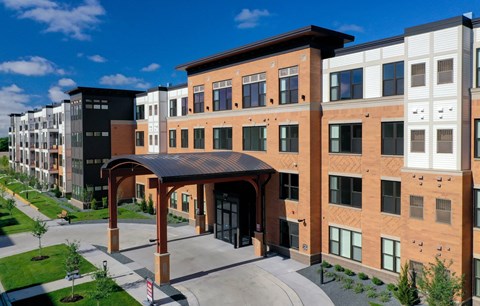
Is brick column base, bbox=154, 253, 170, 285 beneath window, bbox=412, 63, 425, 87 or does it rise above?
Answer: beneath

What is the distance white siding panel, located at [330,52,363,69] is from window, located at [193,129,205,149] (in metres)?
14.9

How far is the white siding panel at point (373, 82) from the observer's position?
21.4 metres

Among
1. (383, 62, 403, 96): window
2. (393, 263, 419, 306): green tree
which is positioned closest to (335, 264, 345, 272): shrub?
(393, 263, 419, 306): green tree

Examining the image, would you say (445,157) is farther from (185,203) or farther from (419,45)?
(185,203)

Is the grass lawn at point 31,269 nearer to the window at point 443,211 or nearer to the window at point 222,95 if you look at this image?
the window at point 222,95

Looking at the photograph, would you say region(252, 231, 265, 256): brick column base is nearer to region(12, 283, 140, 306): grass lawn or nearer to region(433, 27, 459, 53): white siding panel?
region(12, 283, 140, 306): grass lawn

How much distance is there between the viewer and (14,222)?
1519 inches

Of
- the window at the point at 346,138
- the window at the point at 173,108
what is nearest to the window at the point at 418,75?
the window at the point at 346,138

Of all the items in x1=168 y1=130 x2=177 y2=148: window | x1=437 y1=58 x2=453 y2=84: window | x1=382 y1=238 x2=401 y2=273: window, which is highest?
x1=437 y1=58 x2=453 y2=84: window

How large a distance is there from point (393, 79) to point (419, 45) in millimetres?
2538

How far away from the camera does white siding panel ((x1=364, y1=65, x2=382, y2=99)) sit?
2138cm

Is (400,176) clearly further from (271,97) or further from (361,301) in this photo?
(271,97)

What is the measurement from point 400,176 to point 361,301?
6961 millimetres

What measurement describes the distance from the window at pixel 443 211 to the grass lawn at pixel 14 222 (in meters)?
34.8
